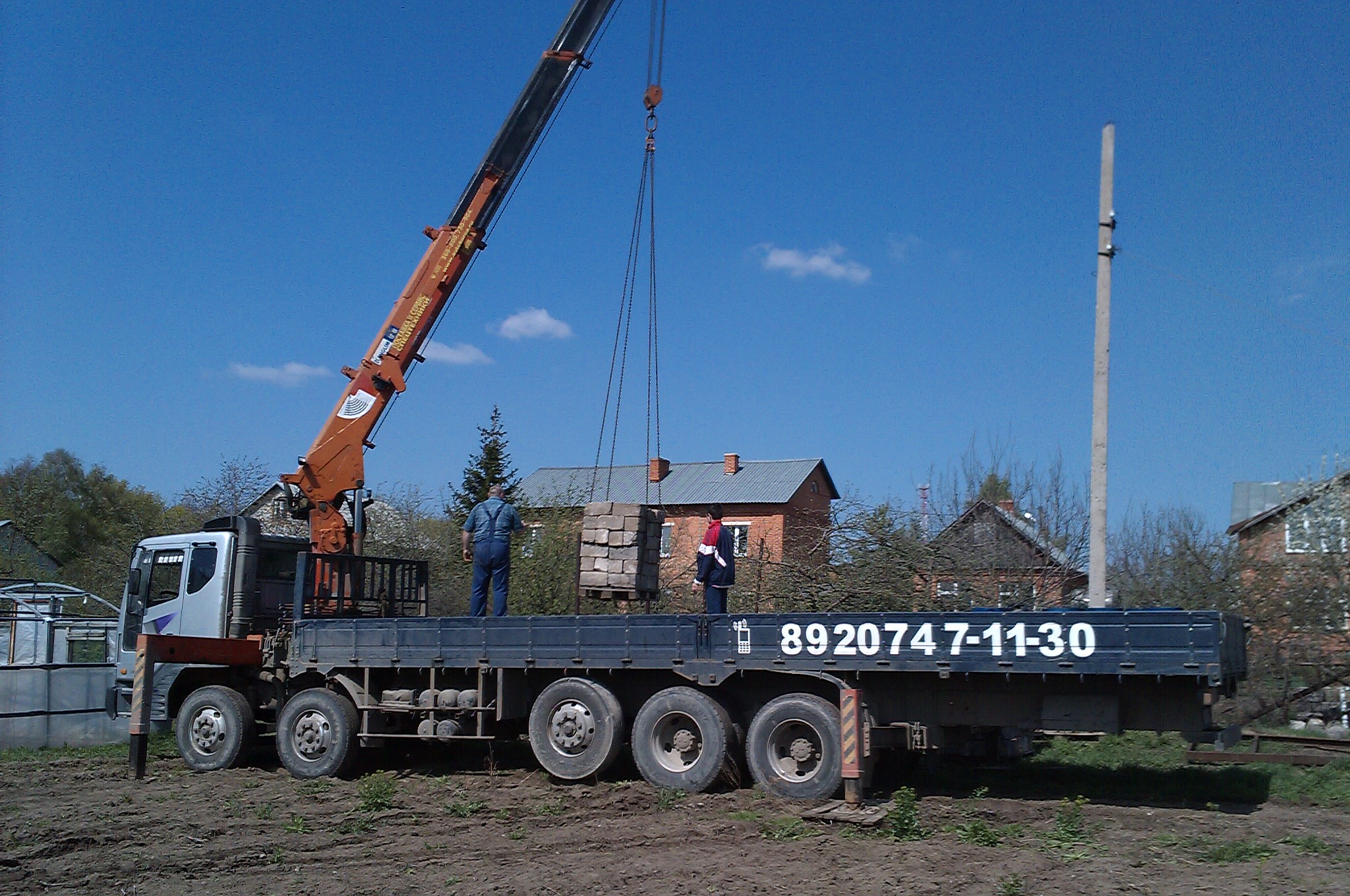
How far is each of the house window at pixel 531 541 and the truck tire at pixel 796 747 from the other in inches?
434

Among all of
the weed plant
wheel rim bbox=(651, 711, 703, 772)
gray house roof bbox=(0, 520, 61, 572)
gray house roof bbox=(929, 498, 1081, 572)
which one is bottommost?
the weed plant

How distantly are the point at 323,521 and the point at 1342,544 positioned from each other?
600 inches

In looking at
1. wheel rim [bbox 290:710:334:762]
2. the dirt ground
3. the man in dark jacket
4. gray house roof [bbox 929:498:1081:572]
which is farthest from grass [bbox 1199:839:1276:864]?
gray house roof [bbox 929:498:1081:572]

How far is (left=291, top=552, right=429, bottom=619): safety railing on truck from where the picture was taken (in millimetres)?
12812

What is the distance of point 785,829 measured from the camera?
851 cm

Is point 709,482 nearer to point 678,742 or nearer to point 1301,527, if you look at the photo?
point 1301,527

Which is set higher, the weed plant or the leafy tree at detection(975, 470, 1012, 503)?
the leafy tree at detection(975, 470, 1012, 503)

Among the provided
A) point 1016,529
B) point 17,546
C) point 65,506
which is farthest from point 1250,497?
point 65,506

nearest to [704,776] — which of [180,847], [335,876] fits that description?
[335,876]

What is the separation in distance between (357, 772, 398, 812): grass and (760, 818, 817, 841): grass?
11.9 ft

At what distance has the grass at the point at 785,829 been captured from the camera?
8.38 meters

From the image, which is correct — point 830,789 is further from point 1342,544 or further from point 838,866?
point 1342,544

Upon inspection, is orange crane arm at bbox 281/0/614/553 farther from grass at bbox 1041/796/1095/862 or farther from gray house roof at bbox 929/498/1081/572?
grass at bbox 1041/796/1095/862

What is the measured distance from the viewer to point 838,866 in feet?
24.6
